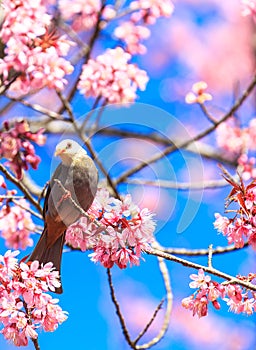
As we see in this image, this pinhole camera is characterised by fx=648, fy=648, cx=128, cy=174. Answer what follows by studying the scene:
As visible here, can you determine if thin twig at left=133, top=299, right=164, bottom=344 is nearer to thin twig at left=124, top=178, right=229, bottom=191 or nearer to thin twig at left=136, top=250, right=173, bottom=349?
thin twig at left=136, top=250, right=173, bottom=349

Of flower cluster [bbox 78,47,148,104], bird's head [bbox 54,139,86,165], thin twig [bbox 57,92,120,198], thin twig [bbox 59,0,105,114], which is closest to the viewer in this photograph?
bird's head [bbox 54,139,86,165]

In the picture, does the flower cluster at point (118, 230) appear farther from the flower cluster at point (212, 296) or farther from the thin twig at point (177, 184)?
the thin twig at point (177, 184)

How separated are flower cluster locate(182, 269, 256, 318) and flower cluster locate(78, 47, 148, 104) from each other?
204 cm

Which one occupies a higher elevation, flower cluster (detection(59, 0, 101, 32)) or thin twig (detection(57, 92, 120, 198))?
flower cluster (detection(59, 0, 101, 32))

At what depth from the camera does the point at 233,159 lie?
19.7 ft

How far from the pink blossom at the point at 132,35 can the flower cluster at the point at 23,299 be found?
286cm

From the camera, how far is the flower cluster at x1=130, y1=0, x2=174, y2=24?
526cm

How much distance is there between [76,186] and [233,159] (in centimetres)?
263

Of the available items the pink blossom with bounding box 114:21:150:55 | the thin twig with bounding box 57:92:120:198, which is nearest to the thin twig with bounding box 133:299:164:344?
the thin twig with bounding box 57:92:120:198

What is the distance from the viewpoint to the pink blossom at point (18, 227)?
454 centimetres

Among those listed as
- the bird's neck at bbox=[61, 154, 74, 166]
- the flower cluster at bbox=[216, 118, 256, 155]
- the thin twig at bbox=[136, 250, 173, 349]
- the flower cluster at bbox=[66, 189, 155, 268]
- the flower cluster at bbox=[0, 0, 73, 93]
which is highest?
the flower cluster at bbox=[0, 0, 73, 93]

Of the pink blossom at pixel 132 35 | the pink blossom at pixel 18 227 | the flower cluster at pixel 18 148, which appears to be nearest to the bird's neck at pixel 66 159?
the flower cluster at pixel 18 148

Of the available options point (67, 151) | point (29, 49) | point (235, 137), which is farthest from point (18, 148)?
point (235, 137)

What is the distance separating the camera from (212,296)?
2.96m
